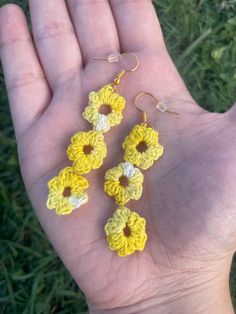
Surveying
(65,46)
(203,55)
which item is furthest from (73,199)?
(203,55)

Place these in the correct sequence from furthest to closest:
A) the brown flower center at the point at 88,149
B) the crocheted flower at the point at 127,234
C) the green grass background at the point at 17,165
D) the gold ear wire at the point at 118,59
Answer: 1. the green grass background at the point at 17,165
2. the gold ear wire at the point at 118,59
3. the brown flower center at the point at 88,149
4. the crocheted flower at the point at 127,234

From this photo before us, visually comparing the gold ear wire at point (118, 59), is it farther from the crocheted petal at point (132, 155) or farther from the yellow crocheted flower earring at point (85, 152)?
the crocheted petal at point (132, 155)

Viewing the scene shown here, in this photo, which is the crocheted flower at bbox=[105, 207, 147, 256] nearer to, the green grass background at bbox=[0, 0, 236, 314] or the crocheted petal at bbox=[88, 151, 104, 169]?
the crocheted petal at bbox=[88, 151, 104, 169]

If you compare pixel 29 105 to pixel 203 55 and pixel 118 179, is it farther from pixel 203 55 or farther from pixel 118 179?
pixel 203 55

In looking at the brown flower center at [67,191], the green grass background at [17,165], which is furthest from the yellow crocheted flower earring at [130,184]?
the green grass background at [17,165]

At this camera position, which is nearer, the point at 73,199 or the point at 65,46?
the point at 73,199

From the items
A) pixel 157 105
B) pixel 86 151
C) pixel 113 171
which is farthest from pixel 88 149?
pixel 157 105

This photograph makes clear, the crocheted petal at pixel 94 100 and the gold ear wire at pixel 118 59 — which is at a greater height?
the gold ear wire at pixel 118 59
